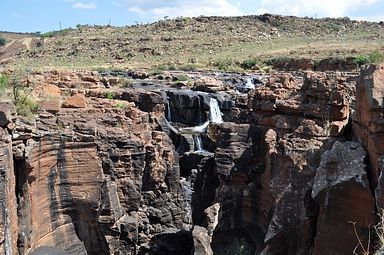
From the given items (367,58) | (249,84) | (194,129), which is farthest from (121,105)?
(367,58)

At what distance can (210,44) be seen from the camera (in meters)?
65.4

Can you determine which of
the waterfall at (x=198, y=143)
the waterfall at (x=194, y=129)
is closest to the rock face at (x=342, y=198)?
the waterfall at (x=198, y=143)

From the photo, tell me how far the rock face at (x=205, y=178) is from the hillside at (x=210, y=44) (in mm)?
27506

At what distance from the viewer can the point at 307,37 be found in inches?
2822

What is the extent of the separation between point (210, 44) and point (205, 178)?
4854 centimetres

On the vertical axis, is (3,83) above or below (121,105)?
above

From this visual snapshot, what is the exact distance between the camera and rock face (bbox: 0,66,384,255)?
429 inches

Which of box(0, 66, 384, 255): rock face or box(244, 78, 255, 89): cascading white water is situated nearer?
box(0, 66, 384, 255): rock face

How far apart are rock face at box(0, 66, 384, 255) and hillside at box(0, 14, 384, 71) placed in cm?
2751

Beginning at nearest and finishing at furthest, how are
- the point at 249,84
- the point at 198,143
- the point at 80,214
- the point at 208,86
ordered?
the point at 80,214 → the point at 198,143 → the point at 208,86 → the point at 249,84

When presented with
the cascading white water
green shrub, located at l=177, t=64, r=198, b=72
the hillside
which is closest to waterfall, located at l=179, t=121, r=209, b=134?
the cascading white water

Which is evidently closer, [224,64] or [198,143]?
[198,143]

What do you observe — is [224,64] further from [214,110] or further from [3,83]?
[3,83]

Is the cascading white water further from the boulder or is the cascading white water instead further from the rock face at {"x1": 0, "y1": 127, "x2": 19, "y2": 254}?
the rock face at {"x1": 0, "y1": 127, "x2": 19, "y2": 254}
